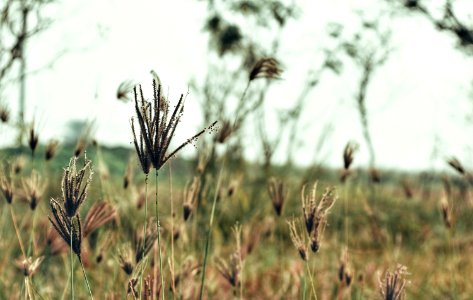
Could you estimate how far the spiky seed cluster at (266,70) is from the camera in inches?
69.2

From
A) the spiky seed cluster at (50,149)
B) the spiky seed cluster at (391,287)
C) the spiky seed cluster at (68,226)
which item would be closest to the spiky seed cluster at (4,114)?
the spiky seed cluster at (50,149)

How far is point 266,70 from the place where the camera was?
5.94 feet

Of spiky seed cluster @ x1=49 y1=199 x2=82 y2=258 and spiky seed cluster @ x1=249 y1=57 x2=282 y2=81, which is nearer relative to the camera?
spiky seed cluster @ x1=49 y1=199 x2=82 y2=258

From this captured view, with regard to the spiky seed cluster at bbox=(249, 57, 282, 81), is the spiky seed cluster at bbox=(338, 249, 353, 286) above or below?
below

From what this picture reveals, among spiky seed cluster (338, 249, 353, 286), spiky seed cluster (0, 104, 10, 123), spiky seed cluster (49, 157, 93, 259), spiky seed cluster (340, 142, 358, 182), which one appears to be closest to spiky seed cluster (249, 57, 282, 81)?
spiky seed cluster (340, 142, 358, 182)

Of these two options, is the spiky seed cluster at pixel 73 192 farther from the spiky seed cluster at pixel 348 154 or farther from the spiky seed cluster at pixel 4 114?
the spiky seed cluster at pixel 4 114

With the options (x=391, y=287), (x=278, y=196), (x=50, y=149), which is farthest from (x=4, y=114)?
(x=391, y=287)

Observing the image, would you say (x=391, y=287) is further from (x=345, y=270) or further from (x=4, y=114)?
(x=4, y=114)

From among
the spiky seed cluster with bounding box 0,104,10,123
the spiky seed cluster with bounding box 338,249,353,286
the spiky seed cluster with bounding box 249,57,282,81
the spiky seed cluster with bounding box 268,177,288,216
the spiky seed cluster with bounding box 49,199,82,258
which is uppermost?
the spiky seed cluster with bounding box 249,57,282,81

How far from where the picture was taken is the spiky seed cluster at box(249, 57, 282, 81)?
176 centimetres

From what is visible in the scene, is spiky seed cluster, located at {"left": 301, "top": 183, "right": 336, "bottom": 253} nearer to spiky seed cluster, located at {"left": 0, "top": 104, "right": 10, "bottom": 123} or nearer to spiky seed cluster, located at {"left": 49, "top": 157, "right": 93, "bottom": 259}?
spiky seed cluster, located at {"left": 49, "top": 157, "right": 93, "bottom": 259}

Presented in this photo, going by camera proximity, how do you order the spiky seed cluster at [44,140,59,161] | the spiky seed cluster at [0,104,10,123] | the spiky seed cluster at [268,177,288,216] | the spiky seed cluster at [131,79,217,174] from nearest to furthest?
the spiky seed cluster at [131,79,217,174] → the spiky seed cluster at [268,177,288,216] → the spiky seed cluster at [44,140,59,161] → the spiky seed cluster at [0,104,10,123]

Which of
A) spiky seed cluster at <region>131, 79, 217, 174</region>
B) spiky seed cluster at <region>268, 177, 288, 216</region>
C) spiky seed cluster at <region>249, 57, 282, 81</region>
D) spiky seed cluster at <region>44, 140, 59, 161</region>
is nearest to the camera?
spiky seed cluster at <region>131, 79, 217, 174</region>

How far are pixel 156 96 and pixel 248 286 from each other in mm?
3097
